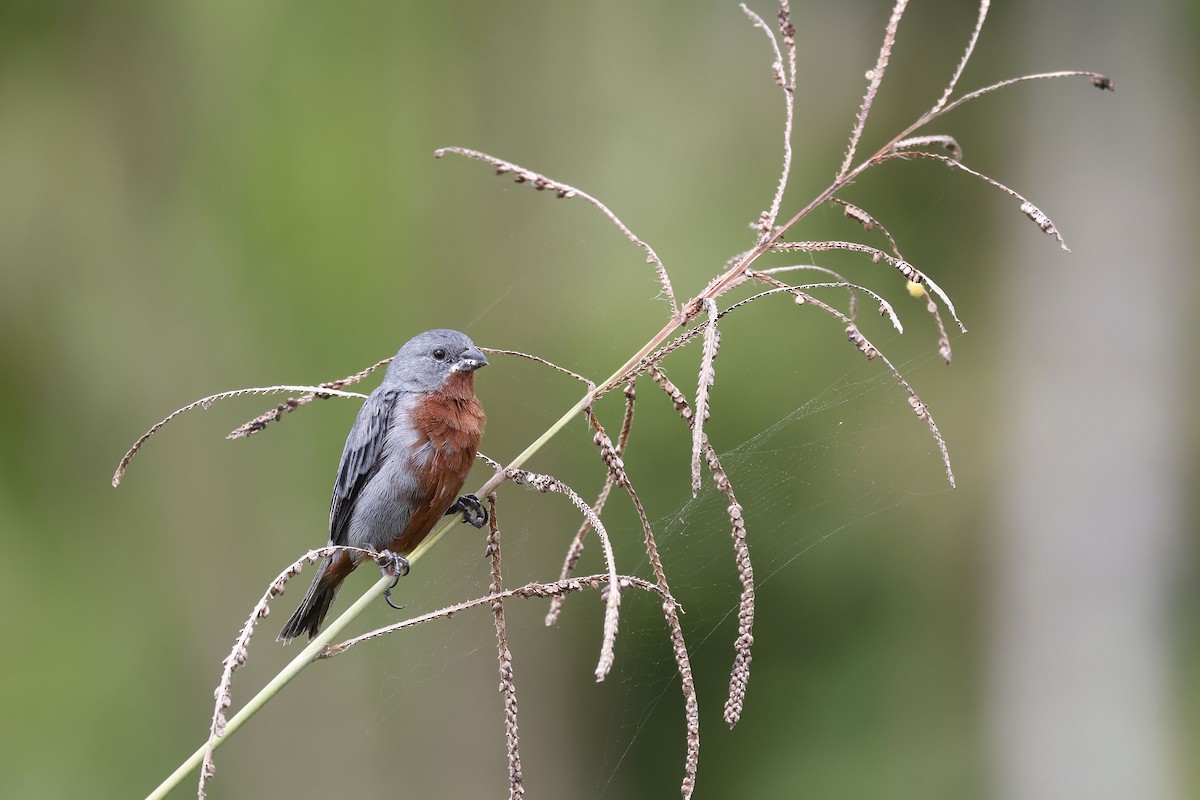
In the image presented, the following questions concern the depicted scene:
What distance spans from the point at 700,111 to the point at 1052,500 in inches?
126

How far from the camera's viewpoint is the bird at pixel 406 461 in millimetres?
3020

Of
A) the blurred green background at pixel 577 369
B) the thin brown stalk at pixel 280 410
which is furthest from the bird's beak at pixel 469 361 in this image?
the blurred green background at pixel 577 369

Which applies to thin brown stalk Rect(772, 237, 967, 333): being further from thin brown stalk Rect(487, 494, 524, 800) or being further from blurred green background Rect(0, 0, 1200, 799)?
blurred green background Rect(0, 0, 1200, 799)

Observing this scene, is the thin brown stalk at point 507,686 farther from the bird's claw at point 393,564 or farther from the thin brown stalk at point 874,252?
the thin brown stalk at point 874,252

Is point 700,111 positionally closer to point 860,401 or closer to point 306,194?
point 306,194

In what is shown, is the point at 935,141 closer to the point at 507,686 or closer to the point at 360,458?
the point at 507,686

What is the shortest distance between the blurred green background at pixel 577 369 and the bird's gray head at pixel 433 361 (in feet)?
9.39

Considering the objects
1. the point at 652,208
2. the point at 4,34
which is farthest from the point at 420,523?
the point at 4,34

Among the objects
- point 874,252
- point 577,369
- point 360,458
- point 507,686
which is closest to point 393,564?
point 360,458

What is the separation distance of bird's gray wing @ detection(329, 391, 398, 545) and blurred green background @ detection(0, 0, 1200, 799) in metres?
2.93

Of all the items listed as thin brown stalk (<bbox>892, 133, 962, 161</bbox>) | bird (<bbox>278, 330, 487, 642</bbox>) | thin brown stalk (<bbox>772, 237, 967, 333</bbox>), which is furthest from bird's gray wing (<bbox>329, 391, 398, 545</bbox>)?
thin brown stalk (<bbox>892, 133, 962, 161</bbox>)

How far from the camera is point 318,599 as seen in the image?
3.25 metres

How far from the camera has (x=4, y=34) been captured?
7242 mm

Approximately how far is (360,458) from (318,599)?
41cm
